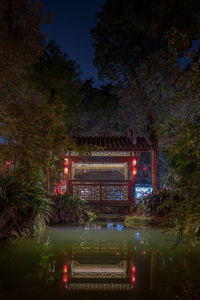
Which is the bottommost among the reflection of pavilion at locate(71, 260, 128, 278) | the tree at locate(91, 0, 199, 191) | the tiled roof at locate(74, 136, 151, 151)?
the reflection of pavilion at locate(71, 260, 128, 278)

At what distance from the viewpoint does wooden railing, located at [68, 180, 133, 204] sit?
13281mm

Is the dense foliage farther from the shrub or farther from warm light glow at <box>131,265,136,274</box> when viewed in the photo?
warm light glow at <box>131,265,136,274</box>

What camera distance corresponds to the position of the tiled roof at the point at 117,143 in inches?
529

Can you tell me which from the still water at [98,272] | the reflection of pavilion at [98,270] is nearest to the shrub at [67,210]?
the still water at [98,272]

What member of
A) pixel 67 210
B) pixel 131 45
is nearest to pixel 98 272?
pixel 67 210

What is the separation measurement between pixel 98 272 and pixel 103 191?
390 inches

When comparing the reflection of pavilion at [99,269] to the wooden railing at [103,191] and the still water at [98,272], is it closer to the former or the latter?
the still water at [98,272]

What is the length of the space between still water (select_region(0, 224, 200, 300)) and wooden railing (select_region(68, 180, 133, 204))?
781 cm

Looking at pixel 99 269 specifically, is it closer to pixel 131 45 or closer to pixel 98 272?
pixel 98 272

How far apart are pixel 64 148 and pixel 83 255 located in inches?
171

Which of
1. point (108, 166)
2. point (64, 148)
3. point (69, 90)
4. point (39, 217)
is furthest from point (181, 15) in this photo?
point (108, 166)

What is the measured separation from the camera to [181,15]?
292 inches

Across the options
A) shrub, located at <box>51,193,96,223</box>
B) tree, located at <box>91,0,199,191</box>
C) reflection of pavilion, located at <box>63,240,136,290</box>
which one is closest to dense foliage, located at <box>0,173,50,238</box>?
reflection of pavilion, located at <box>63,240,136,290</box>

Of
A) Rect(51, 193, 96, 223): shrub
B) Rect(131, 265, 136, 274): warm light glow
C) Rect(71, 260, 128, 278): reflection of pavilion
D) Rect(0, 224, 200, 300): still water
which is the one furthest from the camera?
Rect(51, 193, 96, 223): shrub
